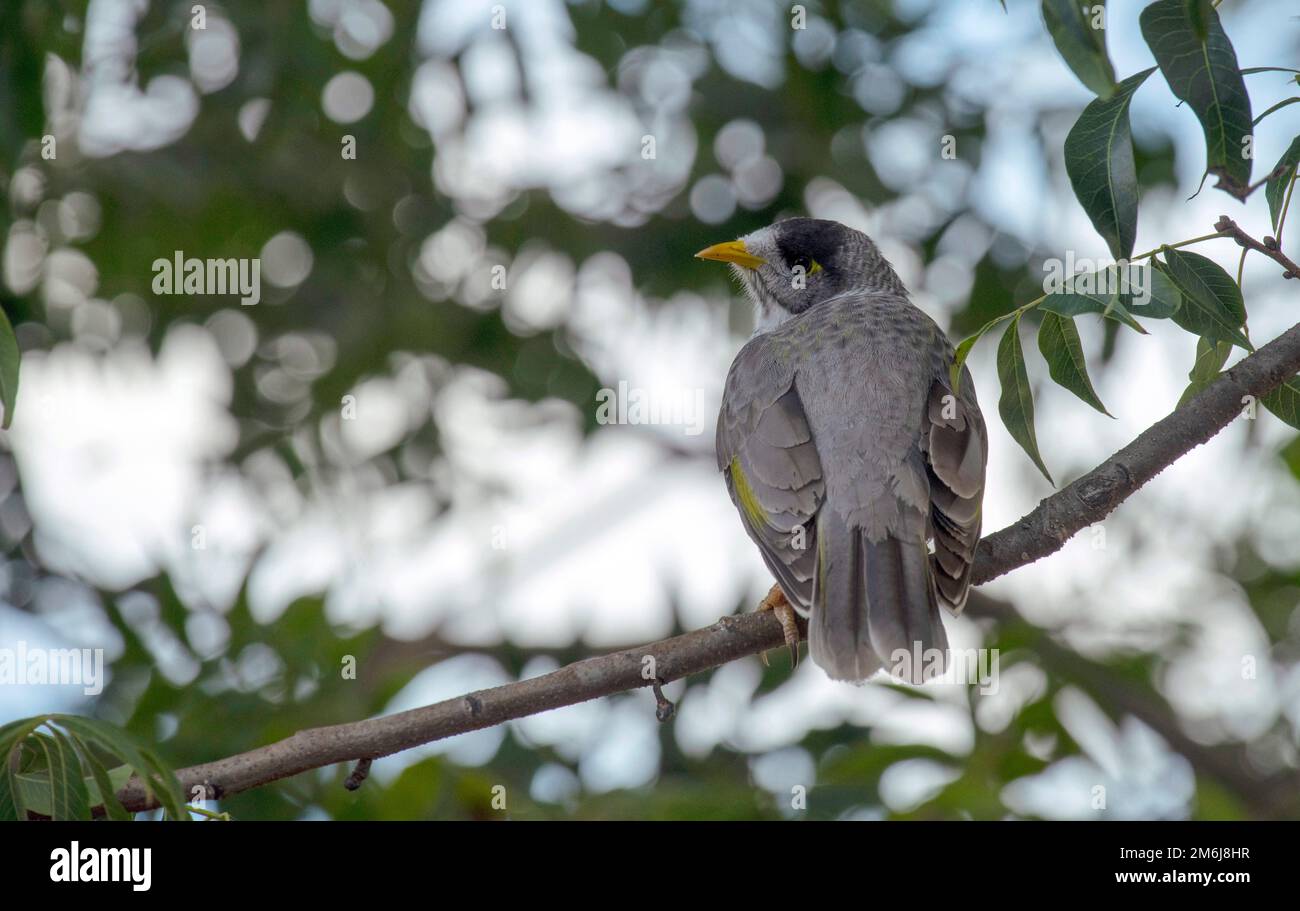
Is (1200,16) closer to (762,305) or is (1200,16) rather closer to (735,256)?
(735,256)

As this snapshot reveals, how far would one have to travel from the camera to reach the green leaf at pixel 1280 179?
291 cm

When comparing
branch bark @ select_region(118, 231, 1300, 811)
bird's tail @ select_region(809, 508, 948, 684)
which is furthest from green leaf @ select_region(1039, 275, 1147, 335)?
bird's tail @ select_region(809, 508, 948, 684)

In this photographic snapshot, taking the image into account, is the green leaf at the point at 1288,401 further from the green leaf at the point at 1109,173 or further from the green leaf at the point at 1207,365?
the green leaf at the point at 1109,173

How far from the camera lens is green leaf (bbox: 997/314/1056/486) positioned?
3494mm

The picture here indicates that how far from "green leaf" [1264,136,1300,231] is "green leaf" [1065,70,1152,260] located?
12.3 inches

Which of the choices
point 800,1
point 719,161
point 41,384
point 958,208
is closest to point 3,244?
point 41,384

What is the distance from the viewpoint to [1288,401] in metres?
3.63

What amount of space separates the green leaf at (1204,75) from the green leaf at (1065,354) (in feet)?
2.25

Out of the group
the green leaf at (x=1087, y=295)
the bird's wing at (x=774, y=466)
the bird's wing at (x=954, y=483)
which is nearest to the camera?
the green leaf at (x=1087, y=295)

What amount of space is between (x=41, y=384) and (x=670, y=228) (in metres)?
3.46

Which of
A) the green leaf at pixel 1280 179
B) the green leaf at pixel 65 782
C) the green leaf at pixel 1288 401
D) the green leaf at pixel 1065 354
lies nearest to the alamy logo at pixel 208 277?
the green leaf at pixel 65 782

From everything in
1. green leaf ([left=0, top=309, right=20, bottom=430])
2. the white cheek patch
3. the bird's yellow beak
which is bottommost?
green leaf ([left=0, top=309, right=20, bottom=430])

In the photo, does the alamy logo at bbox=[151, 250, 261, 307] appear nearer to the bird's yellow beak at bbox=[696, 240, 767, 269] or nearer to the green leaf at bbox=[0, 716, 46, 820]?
the bird's yellow beak at bbox=[696, 240, 767, 269]
